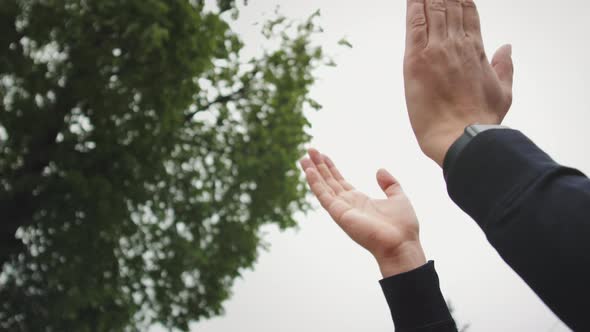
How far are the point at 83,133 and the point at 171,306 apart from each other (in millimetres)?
4441

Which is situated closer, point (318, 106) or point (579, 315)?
point (579, 315)

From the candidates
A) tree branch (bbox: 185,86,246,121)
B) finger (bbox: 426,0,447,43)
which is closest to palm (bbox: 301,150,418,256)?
finger (bbox: 426,0,447,43)

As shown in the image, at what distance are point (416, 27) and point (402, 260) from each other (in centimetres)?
116

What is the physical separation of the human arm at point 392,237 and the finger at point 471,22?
3.46 ft

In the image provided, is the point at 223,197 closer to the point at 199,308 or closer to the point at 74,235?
the point at 199,308

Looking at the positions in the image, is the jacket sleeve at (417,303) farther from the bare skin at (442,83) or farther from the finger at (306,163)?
the finger at (306,163)

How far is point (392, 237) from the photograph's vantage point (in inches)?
78.2

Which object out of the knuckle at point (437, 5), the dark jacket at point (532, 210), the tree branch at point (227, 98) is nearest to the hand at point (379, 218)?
the dark jacket at point (532, 210)

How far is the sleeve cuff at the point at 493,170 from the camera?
3.05 feet

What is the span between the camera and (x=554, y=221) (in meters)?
0.81

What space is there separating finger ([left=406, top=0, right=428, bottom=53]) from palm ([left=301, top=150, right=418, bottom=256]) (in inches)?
38.4

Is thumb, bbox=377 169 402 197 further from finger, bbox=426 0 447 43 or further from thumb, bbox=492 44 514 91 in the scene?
finger, bbox=426 0 447 43

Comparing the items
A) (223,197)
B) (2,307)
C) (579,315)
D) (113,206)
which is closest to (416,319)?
(579,315)

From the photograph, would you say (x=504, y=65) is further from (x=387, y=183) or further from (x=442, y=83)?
(x=387, y=183)
